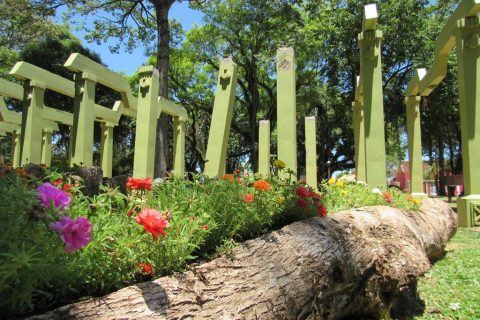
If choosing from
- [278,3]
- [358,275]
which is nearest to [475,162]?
[358,275]

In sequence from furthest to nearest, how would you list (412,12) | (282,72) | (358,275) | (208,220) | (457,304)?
(412,12), (282,72), (457,304), (358,275), (208,220)

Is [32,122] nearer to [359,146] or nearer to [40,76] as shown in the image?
[40,76]

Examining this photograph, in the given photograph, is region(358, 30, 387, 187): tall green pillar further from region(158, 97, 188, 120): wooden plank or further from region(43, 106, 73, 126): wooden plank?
region(43, 106, 73, 126): wooden plank

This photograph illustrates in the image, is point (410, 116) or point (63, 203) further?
point (410, 116)

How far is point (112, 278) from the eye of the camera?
6.19 ft

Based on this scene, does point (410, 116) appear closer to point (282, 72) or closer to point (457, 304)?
point (282, 72)

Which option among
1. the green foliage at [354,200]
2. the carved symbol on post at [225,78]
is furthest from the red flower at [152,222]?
the carved symbol on post at [225,78]

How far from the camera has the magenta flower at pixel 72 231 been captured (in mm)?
1413

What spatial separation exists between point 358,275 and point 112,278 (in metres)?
2.11

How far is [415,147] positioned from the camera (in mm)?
13016

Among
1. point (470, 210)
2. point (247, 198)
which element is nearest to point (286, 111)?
point (247, 198)

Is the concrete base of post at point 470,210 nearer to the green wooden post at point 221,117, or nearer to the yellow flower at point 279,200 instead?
the green wooden post at point 221,117

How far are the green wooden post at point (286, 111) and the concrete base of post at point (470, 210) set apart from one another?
171 inches

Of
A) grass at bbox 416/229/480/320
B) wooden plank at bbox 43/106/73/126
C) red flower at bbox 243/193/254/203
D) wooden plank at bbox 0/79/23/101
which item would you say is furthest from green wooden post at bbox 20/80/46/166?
grass at bbox 416/229/480/320
